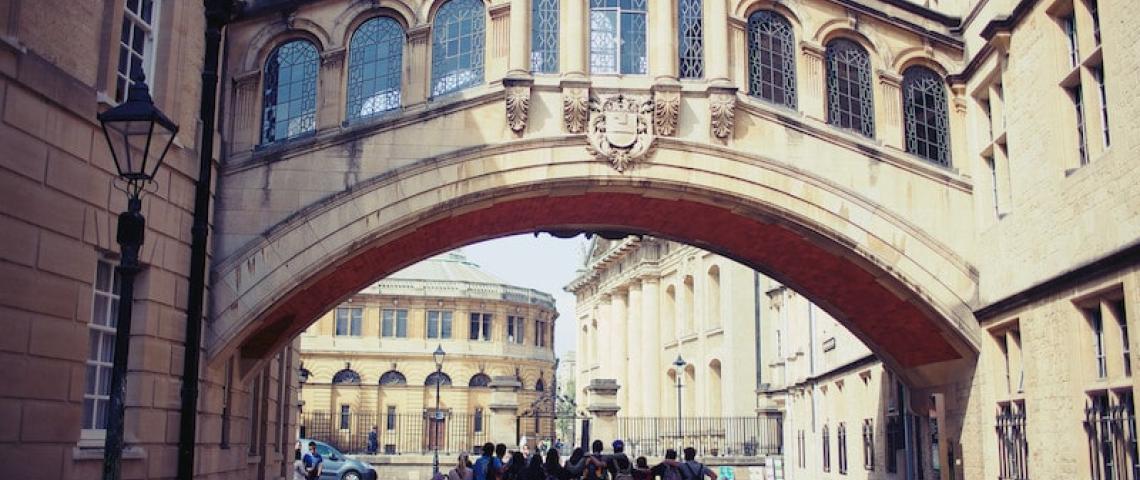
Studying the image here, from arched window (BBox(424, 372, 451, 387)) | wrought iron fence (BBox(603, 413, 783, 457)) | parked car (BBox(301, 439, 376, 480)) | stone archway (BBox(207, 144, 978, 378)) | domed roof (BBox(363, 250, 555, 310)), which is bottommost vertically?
parked car (BBox(301, 439, 376, 480))

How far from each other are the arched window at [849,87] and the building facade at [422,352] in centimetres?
5536

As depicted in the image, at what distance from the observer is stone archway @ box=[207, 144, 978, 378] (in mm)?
16656

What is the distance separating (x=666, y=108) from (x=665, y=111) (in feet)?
0.14

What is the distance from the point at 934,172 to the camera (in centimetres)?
1788

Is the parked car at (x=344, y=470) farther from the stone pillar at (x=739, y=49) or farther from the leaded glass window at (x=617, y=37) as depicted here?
the stone pillar at (x=739, y=49)

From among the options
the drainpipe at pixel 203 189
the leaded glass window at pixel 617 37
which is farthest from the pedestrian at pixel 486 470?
the leaded glass window at pixel 617 37

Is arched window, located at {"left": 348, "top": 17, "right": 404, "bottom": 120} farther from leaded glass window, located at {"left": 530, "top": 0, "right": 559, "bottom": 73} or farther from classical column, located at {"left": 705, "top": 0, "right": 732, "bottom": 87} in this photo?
classical column, located at {"left": 705, "top": 0, "right": 732, "bottom": 87}

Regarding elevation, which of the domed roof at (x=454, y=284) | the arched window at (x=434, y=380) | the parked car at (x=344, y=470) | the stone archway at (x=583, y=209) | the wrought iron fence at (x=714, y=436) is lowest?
the parked car at (x=344, y=470)

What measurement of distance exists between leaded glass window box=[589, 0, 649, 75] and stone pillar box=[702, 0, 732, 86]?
899 millimetres

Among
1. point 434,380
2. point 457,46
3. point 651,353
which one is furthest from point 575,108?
point 434,380

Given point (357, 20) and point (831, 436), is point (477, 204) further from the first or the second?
point (831, 436)

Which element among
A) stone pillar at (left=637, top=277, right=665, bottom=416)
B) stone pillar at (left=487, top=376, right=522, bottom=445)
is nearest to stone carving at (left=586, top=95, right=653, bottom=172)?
stone pillar at (left=487, top=376, right=522, bottom=445)

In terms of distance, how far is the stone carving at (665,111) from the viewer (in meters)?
17.4

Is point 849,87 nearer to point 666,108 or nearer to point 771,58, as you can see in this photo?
point 771,58
